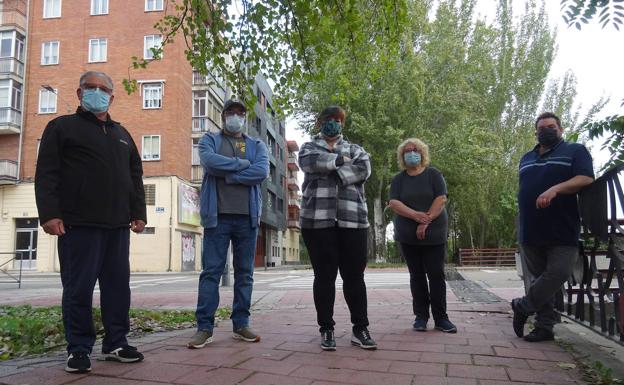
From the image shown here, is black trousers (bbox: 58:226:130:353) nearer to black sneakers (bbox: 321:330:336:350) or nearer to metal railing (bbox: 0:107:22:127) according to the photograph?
black sneakers (bbox: 321:330:336:350)

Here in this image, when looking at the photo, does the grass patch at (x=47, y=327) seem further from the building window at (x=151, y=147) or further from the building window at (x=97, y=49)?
the building window at (x=97, y=49)

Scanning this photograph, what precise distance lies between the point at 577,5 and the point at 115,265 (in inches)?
129

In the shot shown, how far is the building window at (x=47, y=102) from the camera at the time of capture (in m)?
29.8

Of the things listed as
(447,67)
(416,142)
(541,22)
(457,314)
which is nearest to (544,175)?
(416,142)

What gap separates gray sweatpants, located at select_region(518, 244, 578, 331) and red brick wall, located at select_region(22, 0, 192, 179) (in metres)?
26.4

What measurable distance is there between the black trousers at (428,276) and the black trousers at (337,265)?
102cm

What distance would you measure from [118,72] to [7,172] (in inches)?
319

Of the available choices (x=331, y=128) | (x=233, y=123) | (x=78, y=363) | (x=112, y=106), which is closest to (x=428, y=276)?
(x=331, y=128)

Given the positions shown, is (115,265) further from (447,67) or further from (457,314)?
(447,67)

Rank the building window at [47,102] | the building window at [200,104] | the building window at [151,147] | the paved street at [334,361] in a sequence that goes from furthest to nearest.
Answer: the building window at [200,104] → the building window at [47,102] → the building window at [151,147] → the paved street at [334,361]

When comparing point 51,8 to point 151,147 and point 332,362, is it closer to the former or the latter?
point 151,147

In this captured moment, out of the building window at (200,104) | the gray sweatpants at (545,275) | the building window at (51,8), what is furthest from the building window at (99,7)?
the gray sweatpants at (545,275)

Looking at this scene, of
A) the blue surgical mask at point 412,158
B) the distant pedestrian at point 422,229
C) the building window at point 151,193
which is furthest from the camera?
the building window at point 151,193

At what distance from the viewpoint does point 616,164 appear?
3285 millimetres
